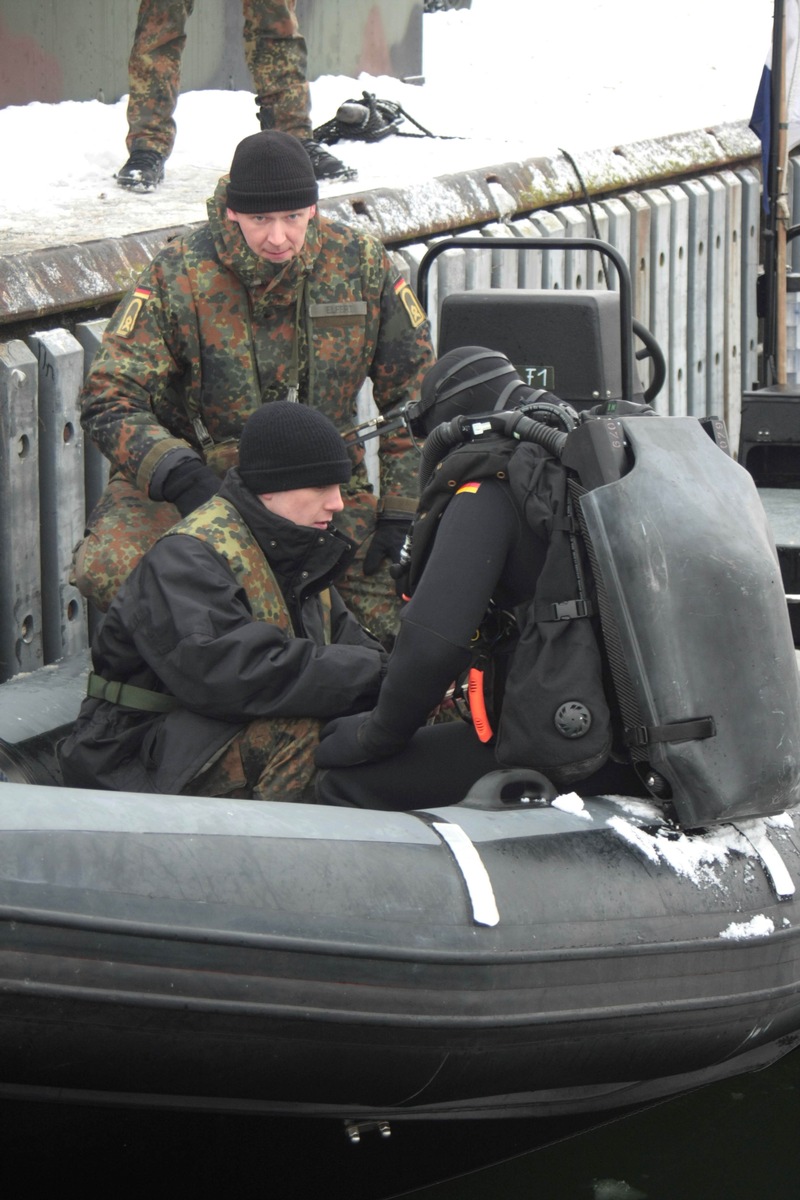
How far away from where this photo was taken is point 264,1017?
2613 millimetres

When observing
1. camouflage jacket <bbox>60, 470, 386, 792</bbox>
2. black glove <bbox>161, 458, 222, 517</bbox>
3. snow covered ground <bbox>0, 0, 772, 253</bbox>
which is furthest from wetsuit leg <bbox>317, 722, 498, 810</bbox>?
snow covered ground <bbox>0, 0, 772, 253</bbox>

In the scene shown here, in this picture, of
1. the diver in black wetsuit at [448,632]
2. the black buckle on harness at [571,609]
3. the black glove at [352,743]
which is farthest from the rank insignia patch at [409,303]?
the black buckle on harness at [571,609]

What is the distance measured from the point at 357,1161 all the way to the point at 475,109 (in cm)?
769

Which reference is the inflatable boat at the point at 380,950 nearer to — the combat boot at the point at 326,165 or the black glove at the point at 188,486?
the black glove at the point at 188,486

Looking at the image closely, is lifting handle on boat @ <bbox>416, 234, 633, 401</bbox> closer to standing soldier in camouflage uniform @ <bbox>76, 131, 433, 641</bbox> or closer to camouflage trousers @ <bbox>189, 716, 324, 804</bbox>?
standing soldier in camouflage uniform @ <bbox>76, 131, 433, 641</bbox>

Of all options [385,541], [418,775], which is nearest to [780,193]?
[385,541]

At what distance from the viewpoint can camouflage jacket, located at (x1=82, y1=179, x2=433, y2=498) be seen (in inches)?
160

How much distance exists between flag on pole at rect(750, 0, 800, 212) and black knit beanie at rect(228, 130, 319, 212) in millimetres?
3509

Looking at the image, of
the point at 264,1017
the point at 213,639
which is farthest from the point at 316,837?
the point at 213,639

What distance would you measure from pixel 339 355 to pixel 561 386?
65 centimetres

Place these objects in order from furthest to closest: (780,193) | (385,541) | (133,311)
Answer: (780,193)
(385,541)
(133,311)

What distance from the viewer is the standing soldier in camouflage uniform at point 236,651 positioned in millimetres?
3236

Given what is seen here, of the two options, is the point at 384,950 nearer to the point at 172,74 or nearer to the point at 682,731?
the point at 682,731

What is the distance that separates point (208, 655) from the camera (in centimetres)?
318
